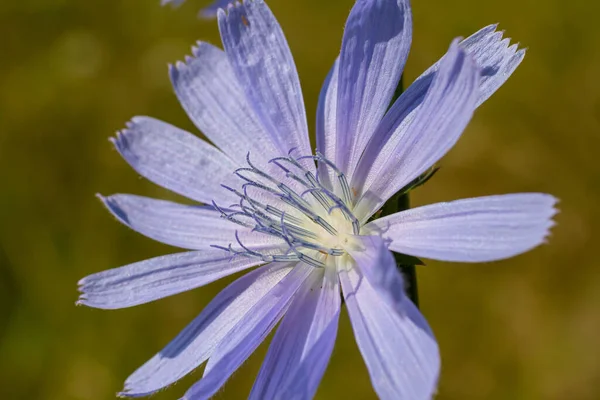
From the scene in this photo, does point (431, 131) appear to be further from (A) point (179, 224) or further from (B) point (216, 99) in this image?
(A) point (179, 224)

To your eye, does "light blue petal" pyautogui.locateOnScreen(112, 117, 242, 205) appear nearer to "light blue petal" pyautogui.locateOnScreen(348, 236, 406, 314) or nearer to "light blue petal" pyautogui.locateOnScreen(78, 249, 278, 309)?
"light blue petal" pyautogui.locateOnScreen(78, 249, 278, 309)

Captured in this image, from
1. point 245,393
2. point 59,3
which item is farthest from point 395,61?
point 59,3

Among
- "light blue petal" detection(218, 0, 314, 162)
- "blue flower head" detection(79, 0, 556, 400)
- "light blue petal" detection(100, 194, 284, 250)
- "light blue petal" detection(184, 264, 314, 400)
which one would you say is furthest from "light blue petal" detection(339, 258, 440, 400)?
"light blue petal" detection(218, 0, 314, 162)

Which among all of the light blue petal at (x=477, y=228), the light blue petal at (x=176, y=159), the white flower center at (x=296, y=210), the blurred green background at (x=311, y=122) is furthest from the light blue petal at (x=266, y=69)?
the blurred green background at (x=311, y=122)

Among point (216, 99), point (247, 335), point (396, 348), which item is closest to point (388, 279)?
point (396, 348)

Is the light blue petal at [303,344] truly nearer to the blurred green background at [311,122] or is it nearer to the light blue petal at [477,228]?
the light blue petal at [477,228]

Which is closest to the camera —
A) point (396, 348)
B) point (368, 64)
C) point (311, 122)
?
point (396, 348)
